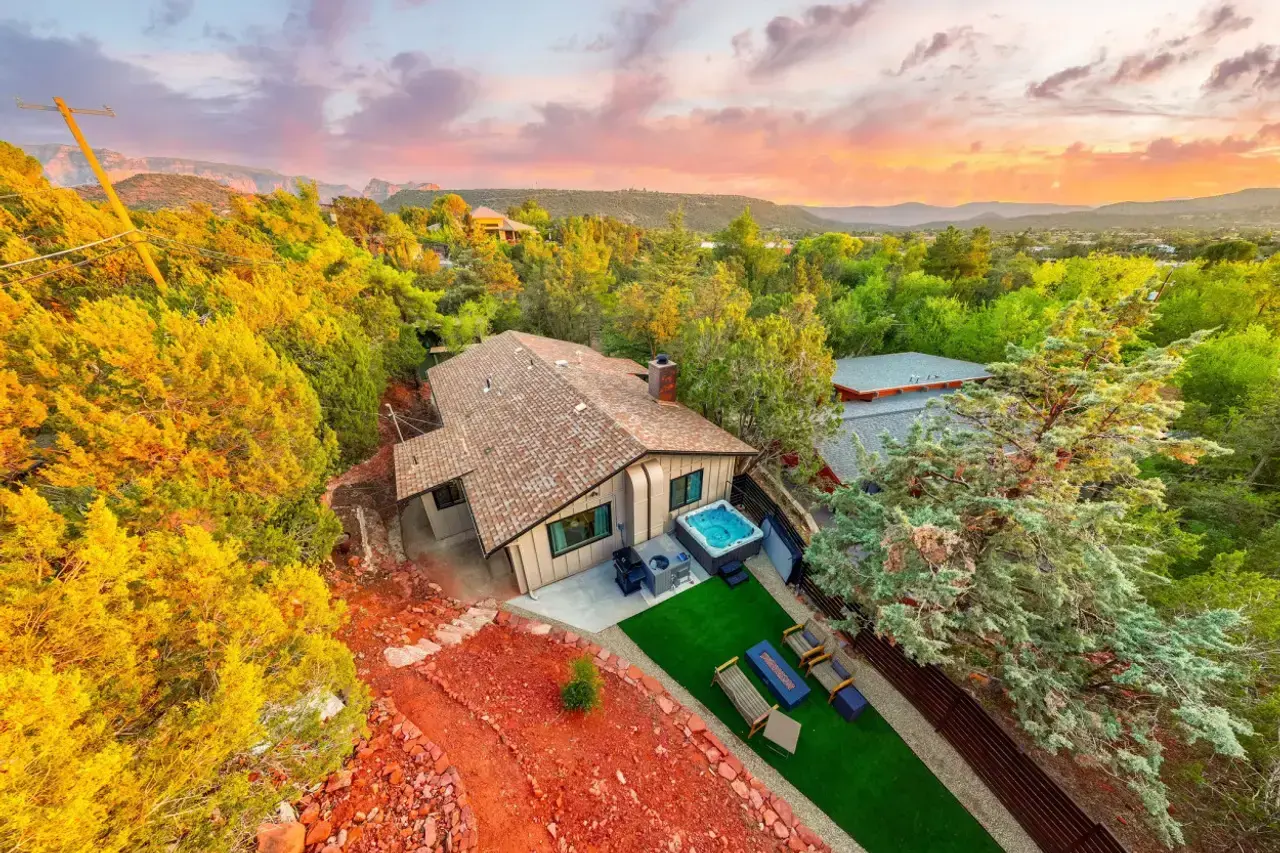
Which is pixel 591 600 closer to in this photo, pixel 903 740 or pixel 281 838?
pixel 281 838

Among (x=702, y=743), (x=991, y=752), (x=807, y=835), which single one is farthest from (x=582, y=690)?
(x=991, y=752)

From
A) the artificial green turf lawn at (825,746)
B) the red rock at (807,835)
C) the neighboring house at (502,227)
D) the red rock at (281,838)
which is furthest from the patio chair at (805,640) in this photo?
the neighboring house at (502,227)

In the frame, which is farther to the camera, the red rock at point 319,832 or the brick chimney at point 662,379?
the brick chimney at point 662,379

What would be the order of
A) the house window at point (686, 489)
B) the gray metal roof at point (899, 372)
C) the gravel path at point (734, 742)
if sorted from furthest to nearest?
the gray metal roof at point (899, 372) < the house window at point (686, 489) < the gravel path at point (734, 742)

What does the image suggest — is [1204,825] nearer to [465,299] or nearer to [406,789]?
[406,789]

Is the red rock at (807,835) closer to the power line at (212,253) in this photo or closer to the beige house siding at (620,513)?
the beige house siding at (620,513)

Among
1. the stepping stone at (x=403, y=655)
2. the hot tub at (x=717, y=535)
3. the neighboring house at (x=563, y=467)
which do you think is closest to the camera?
the stepping stone at (x=403, y=655)

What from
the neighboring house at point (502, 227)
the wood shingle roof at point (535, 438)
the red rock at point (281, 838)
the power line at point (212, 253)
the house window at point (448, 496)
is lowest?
the house window at point (448, 496)
